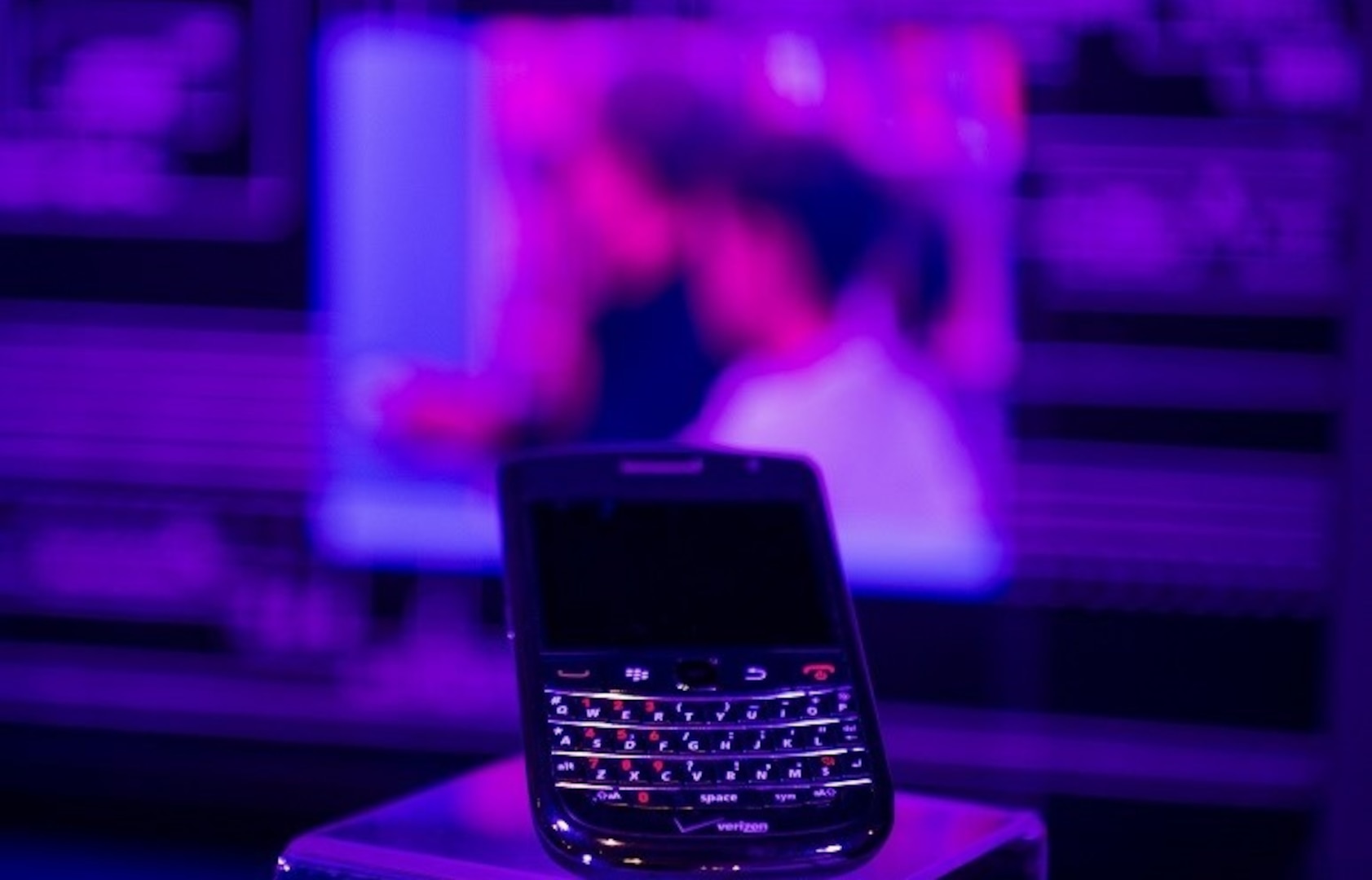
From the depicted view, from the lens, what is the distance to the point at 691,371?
1.25 m

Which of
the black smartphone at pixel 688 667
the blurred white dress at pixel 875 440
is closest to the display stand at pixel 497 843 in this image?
the black smartphone at pixel 688 667

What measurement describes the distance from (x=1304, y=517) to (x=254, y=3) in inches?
33.3

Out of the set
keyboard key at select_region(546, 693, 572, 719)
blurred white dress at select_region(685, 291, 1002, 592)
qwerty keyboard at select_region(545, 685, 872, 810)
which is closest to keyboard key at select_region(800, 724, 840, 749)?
qwerty keyboard at select_region(545, 685, 872, 810)

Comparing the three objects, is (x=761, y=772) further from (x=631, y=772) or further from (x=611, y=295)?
(x=611, y=295)

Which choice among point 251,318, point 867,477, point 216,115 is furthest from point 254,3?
point 867,477

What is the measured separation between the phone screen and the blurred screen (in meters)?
0.41

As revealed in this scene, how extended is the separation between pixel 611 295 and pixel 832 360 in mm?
168

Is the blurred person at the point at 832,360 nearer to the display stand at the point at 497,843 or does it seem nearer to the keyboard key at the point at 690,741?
the display stand at the point at 497,843

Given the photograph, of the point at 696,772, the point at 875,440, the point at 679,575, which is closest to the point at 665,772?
the point at 696,772

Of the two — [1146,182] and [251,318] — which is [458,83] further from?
[1146,182]

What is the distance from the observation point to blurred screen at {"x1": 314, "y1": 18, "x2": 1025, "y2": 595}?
3.96 ft

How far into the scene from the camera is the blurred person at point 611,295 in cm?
125

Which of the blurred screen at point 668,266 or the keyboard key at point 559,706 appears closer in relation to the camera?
the keyboard key at point 559,706

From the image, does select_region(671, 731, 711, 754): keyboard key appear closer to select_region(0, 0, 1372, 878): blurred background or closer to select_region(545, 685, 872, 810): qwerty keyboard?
select_region(545, 685, 872, 810): qwerty keyboard
